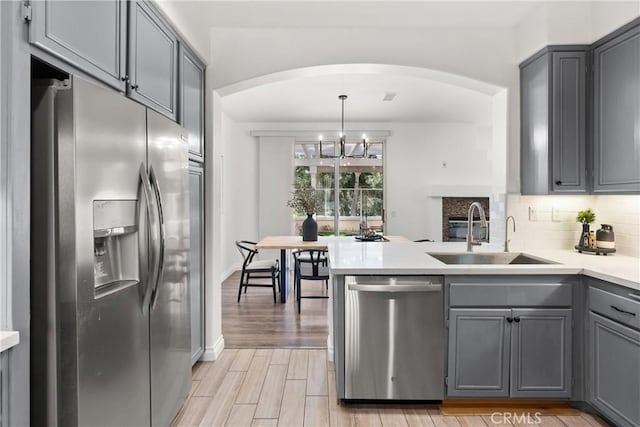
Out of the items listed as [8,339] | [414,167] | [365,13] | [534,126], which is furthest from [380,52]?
[414,167]

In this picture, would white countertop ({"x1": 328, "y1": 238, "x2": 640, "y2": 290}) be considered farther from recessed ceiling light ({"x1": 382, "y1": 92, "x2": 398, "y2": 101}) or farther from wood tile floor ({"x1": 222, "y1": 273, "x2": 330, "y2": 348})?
recessed ceiling light ({"x1": 382, "y1": 92, "x2": 398, "y2": 101})

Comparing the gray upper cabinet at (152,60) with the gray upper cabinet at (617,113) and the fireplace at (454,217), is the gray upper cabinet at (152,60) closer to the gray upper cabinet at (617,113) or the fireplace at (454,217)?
the gray upper cabinet at (617,113)

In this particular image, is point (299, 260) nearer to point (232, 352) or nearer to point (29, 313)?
point (232, 352)

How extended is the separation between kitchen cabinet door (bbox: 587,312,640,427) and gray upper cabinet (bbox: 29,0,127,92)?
2.71 meters

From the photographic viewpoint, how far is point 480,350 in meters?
2.38

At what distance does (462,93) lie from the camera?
17.5 feet

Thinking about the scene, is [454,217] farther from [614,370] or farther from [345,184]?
[614,370]

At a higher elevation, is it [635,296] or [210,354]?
[635,296]

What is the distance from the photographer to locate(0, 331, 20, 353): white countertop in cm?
114

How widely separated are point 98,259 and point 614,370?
8.28 feet

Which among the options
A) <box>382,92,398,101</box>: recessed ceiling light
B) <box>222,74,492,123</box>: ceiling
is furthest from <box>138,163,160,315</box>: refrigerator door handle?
<box>382,92,398,101</box>: recessed ceiling light

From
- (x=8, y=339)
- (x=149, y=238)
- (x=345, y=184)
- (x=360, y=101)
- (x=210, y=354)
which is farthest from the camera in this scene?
(x=345, y=184)

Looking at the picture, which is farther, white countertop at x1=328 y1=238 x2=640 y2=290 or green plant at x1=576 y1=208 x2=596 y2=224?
green plant at x1=576 y1=208 x2=596 y2=224

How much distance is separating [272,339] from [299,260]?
126 cm
